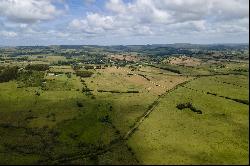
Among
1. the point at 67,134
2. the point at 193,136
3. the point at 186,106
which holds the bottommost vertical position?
the point at 67,134

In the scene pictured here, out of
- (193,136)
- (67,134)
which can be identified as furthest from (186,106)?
(67,134)

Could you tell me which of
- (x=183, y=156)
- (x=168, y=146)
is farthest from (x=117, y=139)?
(x=183, y=156)

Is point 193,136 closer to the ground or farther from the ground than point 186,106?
closer to the ground

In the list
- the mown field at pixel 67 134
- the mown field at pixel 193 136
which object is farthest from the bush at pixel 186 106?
the mown field at pixel 67 134

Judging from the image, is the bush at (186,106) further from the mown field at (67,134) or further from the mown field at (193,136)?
the mown field at (67,134)

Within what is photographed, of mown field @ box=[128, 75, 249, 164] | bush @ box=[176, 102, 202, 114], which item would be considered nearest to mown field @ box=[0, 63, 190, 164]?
mown field @ box=[128, 75, 249, 164]

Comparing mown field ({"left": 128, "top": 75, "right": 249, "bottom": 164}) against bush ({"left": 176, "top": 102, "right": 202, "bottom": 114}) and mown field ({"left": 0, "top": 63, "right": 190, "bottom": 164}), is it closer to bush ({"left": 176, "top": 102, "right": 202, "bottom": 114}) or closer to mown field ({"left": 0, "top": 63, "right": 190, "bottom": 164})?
bush ({"left": 176, "top": 102, "right": 202, "bottom": 114})

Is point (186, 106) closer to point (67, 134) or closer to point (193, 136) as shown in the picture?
point (193, 136)

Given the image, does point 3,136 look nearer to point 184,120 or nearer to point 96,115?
point 96,115
